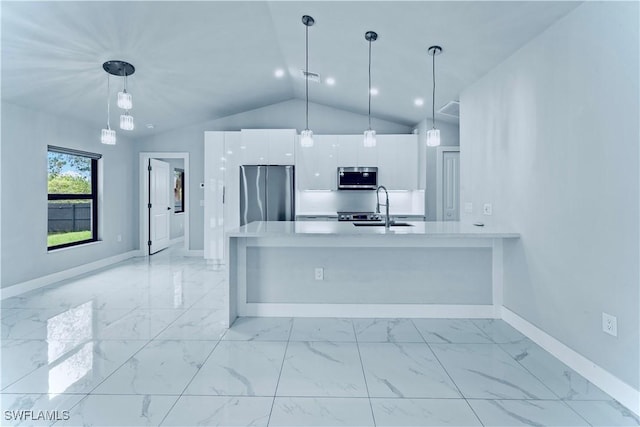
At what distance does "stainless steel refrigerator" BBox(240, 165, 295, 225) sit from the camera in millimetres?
5453

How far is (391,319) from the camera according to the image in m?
3.16

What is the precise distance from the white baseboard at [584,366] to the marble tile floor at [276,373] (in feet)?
0.17

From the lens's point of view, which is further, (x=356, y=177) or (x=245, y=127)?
(x=245, y=127)

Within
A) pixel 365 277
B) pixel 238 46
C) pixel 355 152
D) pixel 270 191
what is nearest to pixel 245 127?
pixel 270 191

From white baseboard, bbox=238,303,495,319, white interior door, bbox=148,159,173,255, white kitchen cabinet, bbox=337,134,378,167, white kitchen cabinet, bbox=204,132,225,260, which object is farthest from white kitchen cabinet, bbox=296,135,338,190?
white interior door, bbox=148,159,173,255

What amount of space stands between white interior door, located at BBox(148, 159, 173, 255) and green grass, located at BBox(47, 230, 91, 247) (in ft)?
4.33

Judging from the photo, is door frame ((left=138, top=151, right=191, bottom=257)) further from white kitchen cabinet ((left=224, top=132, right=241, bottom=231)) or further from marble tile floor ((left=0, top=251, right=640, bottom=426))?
marble tile floor ((left=0, top=251, right=640, bottom=426))

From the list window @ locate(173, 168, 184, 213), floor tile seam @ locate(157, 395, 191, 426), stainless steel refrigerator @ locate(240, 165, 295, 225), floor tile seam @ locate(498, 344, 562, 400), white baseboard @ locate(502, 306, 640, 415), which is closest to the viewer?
floor tile seam @ locate(157, 395, 191, 426)

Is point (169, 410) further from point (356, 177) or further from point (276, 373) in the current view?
point (356, 177)

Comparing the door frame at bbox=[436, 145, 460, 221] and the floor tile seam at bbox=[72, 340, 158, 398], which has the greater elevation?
the door frame at bbox=[436, 145, 460, 221]

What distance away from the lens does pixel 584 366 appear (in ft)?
7.04

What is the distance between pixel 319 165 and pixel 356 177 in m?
0.65

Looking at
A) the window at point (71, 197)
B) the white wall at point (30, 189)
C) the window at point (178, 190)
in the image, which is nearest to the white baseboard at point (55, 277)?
the white wall at point (30, 189)

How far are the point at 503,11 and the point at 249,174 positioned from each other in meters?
3.98
